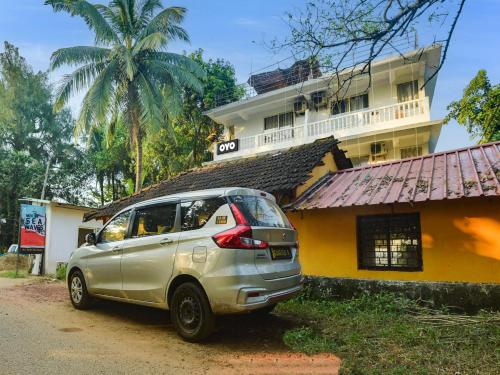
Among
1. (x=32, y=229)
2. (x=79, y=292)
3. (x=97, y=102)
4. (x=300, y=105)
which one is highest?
(x=300, y=105)

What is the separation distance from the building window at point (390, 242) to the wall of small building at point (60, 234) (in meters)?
13.0

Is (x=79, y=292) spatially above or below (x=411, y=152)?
below

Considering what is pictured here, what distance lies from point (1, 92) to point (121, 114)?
661 inches

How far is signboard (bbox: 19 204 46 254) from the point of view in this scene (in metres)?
14.0

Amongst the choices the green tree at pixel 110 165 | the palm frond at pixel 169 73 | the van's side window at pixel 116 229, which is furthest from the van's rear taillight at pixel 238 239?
the green tree at pixel 110 165

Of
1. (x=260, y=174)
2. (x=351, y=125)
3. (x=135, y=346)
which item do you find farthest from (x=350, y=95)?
(x=135, y=346)

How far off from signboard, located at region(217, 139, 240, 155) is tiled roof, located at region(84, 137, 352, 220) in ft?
24.2

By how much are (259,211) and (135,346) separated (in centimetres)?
232

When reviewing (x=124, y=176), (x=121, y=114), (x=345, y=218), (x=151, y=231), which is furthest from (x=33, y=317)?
(x=124, y=176)

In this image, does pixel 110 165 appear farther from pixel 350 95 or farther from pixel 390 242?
pixel 390 242

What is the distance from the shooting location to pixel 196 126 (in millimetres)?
23750

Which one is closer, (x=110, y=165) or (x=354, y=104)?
(x=354, y=104)

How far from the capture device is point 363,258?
25.8 ft

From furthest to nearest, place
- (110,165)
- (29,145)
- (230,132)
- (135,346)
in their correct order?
(110,165) < (29,145) < (230,132) < (135,346)
